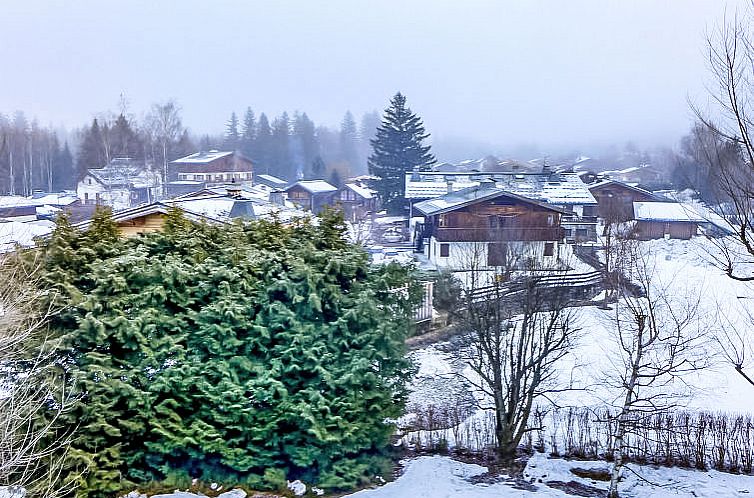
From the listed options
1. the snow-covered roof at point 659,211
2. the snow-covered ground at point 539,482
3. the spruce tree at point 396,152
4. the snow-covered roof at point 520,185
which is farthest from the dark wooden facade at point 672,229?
the snow-covered ground at point 539,482

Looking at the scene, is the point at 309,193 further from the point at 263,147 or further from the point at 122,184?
the point at 263,147

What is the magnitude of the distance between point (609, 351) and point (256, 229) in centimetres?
641

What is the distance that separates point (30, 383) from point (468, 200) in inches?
599

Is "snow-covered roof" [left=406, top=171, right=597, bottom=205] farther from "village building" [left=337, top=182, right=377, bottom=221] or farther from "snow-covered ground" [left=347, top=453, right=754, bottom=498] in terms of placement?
"snow-covered ground" [left=347, top=453, right=754, bottom=498]

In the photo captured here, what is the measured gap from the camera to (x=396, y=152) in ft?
103

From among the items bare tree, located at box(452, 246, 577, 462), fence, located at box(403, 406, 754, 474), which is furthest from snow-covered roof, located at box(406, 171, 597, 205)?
fence, located at box(403, 406, 754, 474)

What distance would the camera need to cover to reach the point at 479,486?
238 inches

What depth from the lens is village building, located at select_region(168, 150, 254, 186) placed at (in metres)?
30.5

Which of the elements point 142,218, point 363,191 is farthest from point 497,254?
point 363,191

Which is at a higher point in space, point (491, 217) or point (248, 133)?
point (248, 133)

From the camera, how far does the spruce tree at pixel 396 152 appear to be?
29922 millimetres

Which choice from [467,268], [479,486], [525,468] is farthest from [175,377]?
[467,268]

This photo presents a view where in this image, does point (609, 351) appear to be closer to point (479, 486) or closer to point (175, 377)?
point (479, 486)

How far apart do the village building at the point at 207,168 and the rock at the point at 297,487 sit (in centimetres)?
2497
